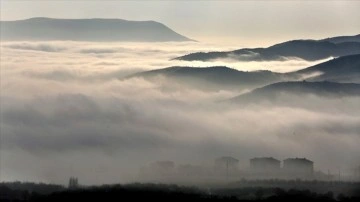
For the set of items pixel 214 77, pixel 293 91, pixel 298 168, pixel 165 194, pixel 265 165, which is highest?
pixel 214 77

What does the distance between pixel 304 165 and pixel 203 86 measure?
24187 millimetres

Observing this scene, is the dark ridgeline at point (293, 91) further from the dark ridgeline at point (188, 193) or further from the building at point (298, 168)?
the dark ridgeline at point (188, 193)

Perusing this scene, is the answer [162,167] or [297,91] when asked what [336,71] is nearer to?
[297,91]

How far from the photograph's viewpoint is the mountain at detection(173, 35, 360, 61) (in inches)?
3105

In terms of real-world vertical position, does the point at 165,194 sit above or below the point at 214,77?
below

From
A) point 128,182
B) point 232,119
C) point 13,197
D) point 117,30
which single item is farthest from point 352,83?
point 13,197

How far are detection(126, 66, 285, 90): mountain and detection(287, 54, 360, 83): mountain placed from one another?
3513 millimetres

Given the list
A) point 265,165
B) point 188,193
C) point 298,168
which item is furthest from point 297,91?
point 188,193

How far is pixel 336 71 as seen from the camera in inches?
3034

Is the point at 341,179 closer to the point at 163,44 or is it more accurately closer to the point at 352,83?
the point at 352,83

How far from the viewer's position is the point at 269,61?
80.2 meters

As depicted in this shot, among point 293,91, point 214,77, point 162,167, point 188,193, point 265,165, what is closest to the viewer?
point 188,193

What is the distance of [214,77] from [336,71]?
1275 centimetres

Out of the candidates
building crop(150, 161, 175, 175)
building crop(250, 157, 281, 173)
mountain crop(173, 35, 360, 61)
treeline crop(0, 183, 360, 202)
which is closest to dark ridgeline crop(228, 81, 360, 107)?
mountain crop(173, 35, 360, 61)
